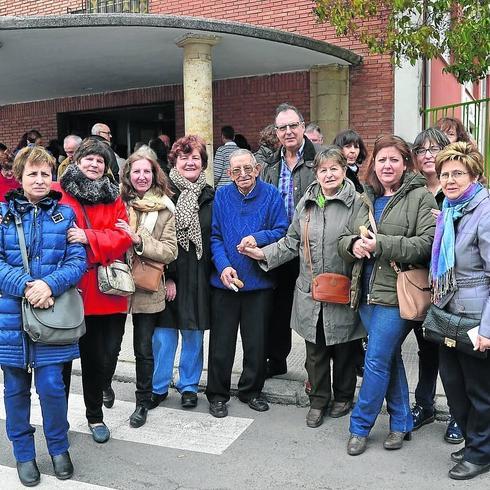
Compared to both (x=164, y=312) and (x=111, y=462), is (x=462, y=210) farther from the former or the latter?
(x=111, y=462)

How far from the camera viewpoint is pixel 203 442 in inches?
148

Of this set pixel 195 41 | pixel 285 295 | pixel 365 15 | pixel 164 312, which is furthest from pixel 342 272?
pixel 195 41

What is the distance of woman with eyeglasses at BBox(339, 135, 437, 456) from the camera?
3.36 meters

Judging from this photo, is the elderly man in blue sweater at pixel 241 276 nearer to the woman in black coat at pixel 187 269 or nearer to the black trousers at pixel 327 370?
the woman in black coat at pixel 187 269

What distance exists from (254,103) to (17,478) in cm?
830

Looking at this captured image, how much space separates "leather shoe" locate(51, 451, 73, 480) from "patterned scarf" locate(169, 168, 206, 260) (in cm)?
157

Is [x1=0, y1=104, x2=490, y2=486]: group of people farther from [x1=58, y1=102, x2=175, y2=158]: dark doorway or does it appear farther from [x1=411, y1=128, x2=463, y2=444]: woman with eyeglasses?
[x1=58, y1=102, x2=175, y2=158]: dark doorway

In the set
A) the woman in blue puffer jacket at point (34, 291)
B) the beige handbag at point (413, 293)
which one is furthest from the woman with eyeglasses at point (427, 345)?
the woman in blue puffer jacket at point (34, 291)

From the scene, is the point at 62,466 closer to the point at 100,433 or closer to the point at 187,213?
the point at 100,433

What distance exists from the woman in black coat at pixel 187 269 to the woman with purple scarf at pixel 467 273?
168 cm

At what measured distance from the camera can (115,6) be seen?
1176 cm

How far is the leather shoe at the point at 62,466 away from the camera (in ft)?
10.8

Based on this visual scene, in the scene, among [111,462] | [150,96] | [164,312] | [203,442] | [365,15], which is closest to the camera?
[111,462]

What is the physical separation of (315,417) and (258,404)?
48cm
